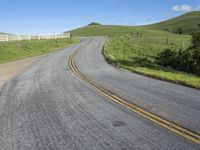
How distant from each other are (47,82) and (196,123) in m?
9.58

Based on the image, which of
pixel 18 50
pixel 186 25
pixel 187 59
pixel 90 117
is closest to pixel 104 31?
pixel 186 25

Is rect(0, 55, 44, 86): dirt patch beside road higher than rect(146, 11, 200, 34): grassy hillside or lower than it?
lower

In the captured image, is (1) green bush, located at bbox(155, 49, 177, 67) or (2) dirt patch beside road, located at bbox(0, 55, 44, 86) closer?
(2) dirt patch beside road, located at bbox(0, 55, 44, 86)

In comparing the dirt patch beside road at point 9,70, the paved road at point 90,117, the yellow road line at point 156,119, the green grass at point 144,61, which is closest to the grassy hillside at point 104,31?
the green grass at point 144,61

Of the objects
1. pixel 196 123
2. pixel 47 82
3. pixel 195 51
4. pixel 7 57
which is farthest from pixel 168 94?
pixel 7 57

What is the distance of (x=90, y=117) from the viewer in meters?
8.23

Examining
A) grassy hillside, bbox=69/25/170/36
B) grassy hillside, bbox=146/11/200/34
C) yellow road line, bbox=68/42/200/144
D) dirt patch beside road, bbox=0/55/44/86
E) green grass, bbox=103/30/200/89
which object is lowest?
dirt patch beside road, bbox=0/55/44/86

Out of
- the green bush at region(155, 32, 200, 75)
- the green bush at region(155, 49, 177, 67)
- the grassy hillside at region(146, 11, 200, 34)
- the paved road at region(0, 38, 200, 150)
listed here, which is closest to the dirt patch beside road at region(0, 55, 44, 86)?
the paved road at region(0, 38, 200, 150)

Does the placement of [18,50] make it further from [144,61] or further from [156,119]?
[156,119]

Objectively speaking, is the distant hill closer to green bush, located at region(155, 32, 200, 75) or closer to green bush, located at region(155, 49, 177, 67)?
green bush, located at region(155, 49, 177, 67)

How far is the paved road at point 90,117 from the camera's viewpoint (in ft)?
20.9

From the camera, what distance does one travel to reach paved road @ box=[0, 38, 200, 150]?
20.9ft

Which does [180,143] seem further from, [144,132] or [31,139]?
[31,139]

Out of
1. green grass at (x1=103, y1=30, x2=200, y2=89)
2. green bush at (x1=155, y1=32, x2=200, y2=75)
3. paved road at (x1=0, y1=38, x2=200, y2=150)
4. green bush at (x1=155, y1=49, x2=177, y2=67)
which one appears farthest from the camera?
green bush at (x1=155, y1=49, x2=177, y2=67)
